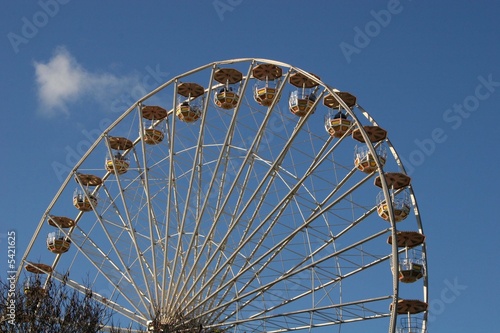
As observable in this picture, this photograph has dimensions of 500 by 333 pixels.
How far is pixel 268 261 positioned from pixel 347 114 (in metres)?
6.46

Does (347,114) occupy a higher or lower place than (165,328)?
Result: higher

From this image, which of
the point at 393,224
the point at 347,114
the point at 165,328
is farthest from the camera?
the point at 347,114

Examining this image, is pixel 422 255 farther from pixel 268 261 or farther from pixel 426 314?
pixel 268 261

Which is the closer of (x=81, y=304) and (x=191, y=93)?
(x=81, y=304)

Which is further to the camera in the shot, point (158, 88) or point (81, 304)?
point (158, 88)

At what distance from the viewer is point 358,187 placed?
30422mm

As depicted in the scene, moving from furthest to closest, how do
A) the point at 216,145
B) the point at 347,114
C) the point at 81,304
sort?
the point at 216,145 → the point at 347,114 → the point at 81,304

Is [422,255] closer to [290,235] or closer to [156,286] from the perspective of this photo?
[290,235]

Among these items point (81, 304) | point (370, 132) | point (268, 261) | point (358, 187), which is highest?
point (370, 132)

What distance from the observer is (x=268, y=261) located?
3175 cm

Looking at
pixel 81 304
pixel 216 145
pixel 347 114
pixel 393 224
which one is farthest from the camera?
pixel 216 145

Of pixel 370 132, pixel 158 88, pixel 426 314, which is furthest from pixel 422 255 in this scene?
pixel 158 88

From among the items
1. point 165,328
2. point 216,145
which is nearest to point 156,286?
point 165,328

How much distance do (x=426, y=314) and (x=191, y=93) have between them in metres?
12.5
